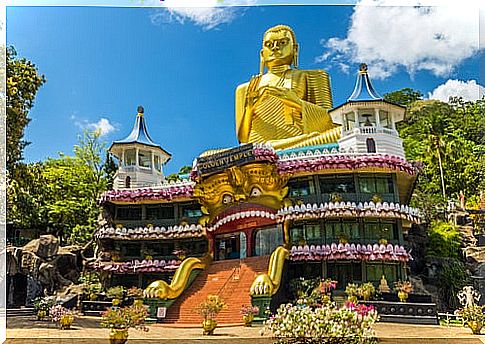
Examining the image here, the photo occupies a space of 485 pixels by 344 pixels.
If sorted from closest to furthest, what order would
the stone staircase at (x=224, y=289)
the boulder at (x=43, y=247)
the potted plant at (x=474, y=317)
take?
the potted plant at (x=474, y=317) → the stone staircase at (x=224, y=289) → the boulder at (x=43, y=247)

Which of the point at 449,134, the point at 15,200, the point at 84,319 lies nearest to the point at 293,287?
the point at 84,319

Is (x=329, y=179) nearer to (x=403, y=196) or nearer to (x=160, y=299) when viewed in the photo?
(x=403, y=196)

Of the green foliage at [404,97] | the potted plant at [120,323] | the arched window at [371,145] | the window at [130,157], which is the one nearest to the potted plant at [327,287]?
the arched window at [371,145]

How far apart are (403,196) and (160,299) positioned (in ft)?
19.2

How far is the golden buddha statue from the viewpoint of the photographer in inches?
535

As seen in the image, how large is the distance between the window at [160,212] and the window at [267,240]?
2.13 m

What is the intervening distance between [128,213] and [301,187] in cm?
412

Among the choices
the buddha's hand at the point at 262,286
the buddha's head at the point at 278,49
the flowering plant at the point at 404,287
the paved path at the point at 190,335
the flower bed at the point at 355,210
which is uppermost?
the buddha's head at the point at 278,49

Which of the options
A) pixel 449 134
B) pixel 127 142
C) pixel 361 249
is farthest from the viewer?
pixel 449 134

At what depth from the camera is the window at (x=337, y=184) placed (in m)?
10.9

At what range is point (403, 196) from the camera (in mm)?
12820

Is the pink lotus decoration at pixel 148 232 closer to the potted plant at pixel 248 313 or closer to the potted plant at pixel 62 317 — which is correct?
the potted plant at pixel 248 313

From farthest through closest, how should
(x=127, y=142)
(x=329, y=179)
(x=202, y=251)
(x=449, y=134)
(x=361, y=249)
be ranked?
1. (x=449, y=134)
2. (x=127, y=142)
3. (x=202, y=251)
4. (x=329, y=179)
5. (x=361, y=249)

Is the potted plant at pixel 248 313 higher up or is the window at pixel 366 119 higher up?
the window at pixel 366 119
